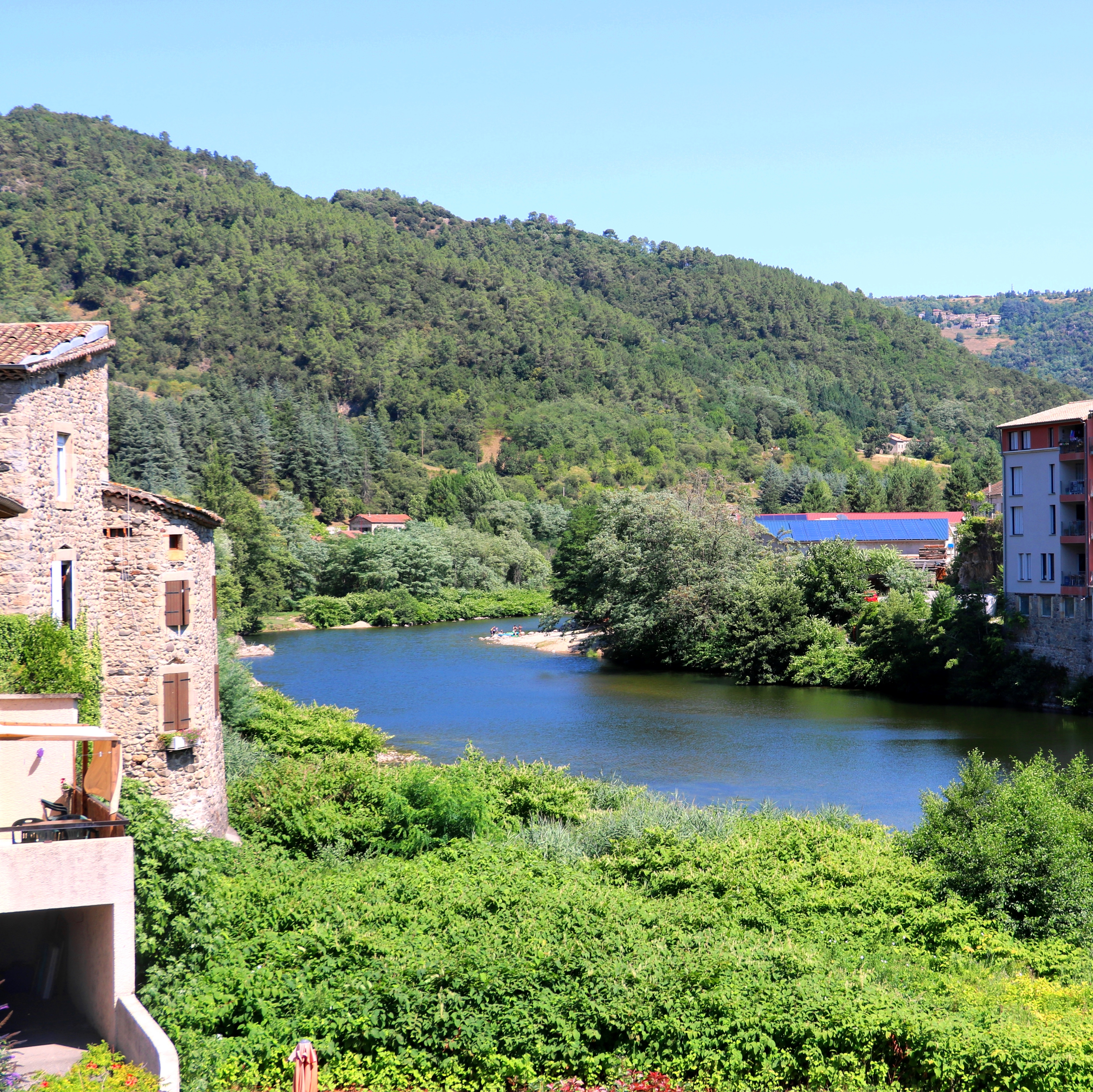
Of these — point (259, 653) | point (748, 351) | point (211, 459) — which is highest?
point (748, 351)

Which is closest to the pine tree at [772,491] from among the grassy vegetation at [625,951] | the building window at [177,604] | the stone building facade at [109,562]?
the grassy vegetation at [625,951]

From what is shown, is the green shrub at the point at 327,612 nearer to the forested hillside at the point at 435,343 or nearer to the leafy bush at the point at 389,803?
the forested hillside at the point at 435,343

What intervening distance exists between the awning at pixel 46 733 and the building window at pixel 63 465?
617 cm

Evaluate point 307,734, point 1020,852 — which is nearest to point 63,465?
point 307,734

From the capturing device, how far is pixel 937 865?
53.6ft

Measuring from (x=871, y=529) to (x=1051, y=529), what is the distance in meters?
44.4

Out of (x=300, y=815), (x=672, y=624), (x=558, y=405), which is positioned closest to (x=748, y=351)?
(x=558, y=405)

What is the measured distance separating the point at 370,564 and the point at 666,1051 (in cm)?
7051

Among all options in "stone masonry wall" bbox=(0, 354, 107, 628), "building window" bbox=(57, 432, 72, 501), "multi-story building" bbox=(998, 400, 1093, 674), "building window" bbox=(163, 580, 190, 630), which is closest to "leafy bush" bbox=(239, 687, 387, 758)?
"building window" bbox=(163, 580, 190, 630)

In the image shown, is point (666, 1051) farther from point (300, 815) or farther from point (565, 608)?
point (565, 608)

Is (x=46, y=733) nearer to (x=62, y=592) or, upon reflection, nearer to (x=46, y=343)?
(x=62, y=592)

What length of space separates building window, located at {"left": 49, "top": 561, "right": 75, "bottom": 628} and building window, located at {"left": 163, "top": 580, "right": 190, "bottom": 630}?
170cm

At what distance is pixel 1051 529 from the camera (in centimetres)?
3909

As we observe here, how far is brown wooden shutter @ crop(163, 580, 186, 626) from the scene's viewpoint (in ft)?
58.9
